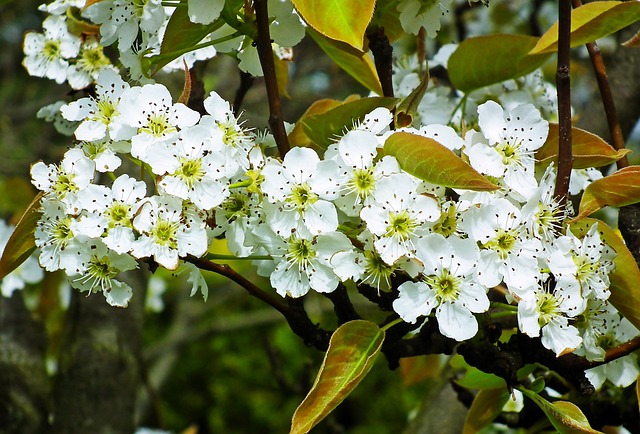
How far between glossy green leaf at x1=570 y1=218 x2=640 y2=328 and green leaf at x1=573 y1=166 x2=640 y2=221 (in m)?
0.02

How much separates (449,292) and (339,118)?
0.24 m

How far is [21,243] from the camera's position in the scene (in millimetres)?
968

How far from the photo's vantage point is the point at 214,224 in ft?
2.97

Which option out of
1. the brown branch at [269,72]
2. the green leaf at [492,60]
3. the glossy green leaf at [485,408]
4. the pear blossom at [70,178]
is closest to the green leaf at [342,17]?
the brown branch at [269,72]

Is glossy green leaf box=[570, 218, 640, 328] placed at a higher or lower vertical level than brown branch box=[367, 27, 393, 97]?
lower

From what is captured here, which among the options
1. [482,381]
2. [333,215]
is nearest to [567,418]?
[482,381]

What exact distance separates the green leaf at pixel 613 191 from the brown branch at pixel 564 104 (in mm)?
36

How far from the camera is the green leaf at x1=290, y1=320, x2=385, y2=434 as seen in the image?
32.8 inches

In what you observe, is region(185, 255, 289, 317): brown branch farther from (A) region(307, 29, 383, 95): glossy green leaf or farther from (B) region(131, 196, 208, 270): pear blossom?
(A) region(307, 29, 383, 95): glossy green leaf

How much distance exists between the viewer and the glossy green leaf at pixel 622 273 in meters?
0.95

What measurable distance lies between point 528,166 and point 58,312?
2.06 meters

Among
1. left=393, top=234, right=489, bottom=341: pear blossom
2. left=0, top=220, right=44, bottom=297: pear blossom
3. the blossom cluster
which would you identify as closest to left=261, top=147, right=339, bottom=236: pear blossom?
the blossom cluster

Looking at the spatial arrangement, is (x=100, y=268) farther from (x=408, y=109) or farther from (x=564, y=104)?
(x=564, y=104)

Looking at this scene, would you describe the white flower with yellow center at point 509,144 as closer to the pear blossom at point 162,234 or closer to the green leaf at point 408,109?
the green leaf at point 408,109
